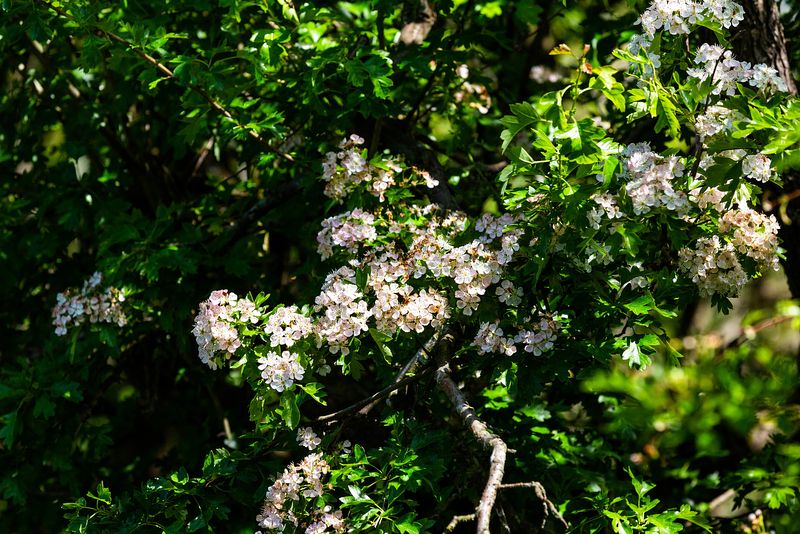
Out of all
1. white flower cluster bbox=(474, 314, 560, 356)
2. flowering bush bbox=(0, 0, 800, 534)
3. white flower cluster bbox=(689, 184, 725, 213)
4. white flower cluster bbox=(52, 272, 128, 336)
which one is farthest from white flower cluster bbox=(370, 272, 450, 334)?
white flower cluster bbox=(52, 272, 128, 336)

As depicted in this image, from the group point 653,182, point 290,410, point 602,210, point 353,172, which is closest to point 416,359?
point 290,410

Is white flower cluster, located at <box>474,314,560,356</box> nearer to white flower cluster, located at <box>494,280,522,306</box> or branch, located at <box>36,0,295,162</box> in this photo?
white flower cluster, located at <box>494,280,522,306</box>

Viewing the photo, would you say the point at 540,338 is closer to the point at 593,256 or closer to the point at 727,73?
the point at 593,256

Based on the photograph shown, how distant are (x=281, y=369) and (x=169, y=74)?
3.80 feet

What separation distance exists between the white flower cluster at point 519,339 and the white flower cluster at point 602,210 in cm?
35

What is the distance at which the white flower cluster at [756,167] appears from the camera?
7.40 ft

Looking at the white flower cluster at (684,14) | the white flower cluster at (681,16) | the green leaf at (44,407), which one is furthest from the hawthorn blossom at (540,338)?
the green leaf at (44,407)

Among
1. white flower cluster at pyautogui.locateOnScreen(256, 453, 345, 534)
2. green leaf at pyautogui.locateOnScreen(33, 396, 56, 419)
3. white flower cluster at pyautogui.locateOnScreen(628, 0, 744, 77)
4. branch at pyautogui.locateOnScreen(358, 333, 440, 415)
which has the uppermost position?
white flower cluster at pyautogui.locateOnScreen(628, 0, 744, 77)

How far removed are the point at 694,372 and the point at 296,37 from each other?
2.07m

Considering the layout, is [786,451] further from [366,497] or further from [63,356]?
[63,356]

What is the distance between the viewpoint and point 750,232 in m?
2.40

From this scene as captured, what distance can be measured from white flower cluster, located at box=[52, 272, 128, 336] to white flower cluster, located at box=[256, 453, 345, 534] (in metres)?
1.07

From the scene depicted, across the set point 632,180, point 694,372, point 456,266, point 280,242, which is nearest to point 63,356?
point 280,242

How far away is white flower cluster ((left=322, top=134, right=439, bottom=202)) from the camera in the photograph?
2830 millimetres
